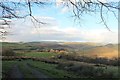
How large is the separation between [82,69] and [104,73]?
A: 3379 mm

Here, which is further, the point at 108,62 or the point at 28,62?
the point at 28,62

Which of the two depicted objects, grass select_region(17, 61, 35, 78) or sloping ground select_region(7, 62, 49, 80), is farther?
grass select_region(17, 61, 35, 78)

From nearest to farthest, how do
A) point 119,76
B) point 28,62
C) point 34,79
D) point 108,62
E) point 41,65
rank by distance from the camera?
point 34,79 → point 119,76 → point 108,62 → point 41,65 → point 28,62

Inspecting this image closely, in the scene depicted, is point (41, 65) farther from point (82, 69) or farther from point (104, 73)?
point (104, 73)

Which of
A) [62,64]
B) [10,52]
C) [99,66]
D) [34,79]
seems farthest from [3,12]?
[62,64]

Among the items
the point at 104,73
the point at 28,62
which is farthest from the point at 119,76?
the point at 28,62

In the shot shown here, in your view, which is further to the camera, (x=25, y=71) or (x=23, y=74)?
(x=25, y=71)

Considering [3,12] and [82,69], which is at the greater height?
[3,12]

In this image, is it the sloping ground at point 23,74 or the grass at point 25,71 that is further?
the grass at point 25,71

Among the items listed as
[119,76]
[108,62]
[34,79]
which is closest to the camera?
[34,79]

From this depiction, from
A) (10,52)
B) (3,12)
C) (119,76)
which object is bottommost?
(119,76)

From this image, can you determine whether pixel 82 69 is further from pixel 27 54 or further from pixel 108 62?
Result: pixel 27 54

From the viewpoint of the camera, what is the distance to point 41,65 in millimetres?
50188

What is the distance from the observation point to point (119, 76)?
139 ft
